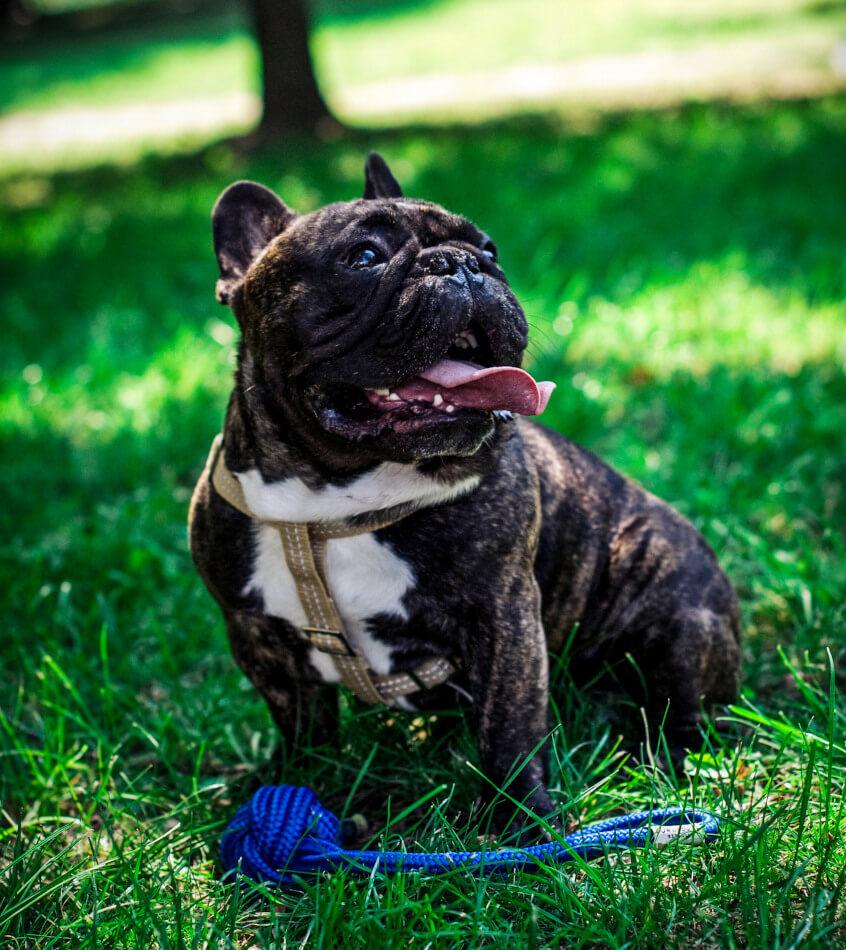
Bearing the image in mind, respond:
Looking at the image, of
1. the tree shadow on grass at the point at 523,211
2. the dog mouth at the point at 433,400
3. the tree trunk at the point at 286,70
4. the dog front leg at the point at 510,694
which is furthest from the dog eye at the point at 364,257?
the tree trunk at the point at 286,70

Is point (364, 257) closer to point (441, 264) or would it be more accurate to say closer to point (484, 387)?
point (441, 264)

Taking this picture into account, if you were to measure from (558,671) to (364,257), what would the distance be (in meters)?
1.22

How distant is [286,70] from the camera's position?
10.8 m

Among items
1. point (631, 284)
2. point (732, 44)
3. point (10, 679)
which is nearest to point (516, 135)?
point (631, 284)

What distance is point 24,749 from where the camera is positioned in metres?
2.75

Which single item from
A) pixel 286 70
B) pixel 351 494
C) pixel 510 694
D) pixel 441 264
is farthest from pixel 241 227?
pixel 286 70

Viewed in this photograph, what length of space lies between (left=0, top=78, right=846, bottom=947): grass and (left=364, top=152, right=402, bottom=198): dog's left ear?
1.43 meters

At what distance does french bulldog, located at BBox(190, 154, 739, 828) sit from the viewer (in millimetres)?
2301

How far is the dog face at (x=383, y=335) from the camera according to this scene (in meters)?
2.26

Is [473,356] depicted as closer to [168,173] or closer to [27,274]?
[27,274]

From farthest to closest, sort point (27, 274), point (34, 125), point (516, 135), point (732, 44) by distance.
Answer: point (34, 125) < point (732, 44) < point (516, 135) < point (27, 274)

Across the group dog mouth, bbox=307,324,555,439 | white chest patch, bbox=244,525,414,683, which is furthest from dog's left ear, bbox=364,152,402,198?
white chest patch, bbox=244,525,414,683

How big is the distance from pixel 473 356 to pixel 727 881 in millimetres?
1230

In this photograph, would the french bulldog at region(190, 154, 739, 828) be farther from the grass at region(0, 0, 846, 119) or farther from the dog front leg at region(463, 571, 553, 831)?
the grass at region(0, 0, 846, 119)
